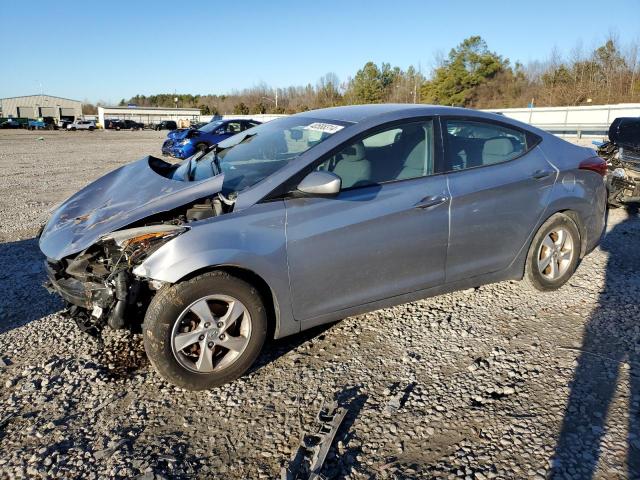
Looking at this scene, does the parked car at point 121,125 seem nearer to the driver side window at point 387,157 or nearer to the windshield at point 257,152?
the windshield at point 257,152

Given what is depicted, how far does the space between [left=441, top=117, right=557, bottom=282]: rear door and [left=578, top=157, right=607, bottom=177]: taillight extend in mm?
422

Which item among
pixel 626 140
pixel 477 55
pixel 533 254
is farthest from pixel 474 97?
pixel 533 254

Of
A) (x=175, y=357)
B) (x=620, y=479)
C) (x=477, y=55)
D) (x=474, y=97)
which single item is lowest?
(x=620, y=479)

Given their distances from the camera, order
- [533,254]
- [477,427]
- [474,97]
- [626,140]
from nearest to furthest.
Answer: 1. [477,427]
2. [533,254]
3. [626,140]
4. [474,97]

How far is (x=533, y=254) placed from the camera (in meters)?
4.28

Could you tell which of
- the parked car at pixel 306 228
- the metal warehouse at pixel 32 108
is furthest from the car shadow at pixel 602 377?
the metal warehouse at pixel 32 108

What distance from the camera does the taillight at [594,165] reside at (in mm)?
4457

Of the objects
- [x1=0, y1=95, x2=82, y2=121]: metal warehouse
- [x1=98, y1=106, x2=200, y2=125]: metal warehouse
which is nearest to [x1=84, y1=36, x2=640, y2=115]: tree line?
[x1=98, y1=106, x2=200, y2=125]: metal warehouse

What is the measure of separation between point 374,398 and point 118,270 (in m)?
1.74

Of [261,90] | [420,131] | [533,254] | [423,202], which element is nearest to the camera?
[423,202]

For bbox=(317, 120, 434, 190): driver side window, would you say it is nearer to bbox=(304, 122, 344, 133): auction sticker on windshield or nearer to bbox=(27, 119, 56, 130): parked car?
bbox=(304, 122, 344, 133): auction sticker on windshield

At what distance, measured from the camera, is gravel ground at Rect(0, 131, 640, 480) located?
245cm

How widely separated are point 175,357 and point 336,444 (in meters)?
1.09

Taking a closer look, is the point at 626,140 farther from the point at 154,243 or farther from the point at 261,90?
the point at 261,90
